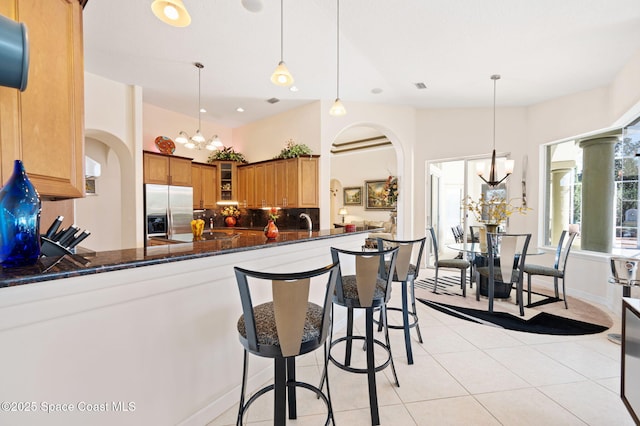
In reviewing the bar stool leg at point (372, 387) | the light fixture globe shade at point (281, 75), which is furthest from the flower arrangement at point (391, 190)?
the bar stool leg at point (372, 387)

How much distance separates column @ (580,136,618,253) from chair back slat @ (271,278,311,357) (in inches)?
196

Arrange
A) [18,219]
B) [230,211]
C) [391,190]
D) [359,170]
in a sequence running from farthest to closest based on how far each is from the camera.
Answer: [359,170] → [391,190] → [230,211] → [18,219]

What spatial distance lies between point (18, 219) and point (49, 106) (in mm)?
668

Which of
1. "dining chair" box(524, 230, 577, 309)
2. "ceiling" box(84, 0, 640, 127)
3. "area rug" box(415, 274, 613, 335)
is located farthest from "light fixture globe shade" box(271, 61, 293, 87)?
"dining chair" box(524, 230, 577, 309)

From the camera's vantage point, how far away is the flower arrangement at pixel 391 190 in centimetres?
841

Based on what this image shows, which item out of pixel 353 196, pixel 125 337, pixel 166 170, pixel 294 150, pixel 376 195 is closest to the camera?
pixel 125 337

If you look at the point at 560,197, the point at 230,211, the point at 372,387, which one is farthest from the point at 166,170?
the point at 560,197

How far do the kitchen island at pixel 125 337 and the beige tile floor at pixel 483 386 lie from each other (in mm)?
352

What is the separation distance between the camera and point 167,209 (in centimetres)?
520

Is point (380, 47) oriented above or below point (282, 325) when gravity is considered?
above

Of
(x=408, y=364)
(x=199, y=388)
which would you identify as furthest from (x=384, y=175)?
(x=199, y=388)

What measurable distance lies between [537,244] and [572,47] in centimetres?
311

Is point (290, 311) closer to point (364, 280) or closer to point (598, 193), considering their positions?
point (364, 280)

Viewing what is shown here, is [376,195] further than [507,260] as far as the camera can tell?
Yes
